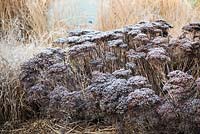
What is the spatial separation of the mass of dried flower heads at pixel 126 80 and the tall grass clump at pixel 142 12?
1.16 metres

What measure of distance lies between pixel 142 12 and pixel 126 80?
1.99 metres

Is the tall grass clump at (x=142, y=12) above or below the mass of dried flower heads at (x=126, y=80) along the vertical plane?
above

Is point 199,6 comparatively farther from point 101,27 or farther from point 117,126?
point 117,126

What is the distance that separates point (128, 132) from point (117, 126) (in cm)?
7

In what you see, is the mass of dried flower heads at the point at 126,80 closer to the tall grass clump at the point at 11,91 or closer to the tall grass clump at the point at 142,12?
the tall grass clump at the point at 11,91

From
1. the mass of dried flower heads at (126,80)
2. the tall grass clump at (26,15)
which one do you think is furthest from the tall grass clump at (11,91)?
the tall grass clump at (26,15)

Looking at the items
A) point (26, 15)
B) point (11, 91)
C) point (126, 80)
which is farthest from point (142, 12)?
point (126, 80)

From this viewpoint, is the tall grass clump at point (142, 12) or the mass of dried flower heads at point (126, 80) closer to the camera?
the mass of dried flower heads at point (126, 80)

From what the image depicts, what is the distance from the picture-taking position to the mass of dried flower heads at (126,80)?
2143 mm

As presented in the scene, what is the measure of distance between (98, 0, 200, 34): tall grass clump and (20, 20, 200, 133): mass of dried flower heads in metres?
1.16

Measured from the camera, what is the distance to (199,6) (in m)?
4.74

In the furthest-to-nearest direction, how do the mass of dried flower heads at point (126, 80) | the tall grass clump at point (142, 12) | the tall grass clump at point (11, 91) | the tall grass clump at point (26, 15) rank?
the tall grass clump at point (26, 15) < the tall grass clump at point (142, 12) < the tall grass clump at point (11, 91) < the mass of dried flower heads at point (126, 80)

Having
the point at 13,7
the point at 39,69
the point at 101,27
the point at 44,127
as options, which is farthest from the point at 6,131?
the point at 13,7

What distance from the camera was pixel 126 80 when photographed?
2.37 metres
